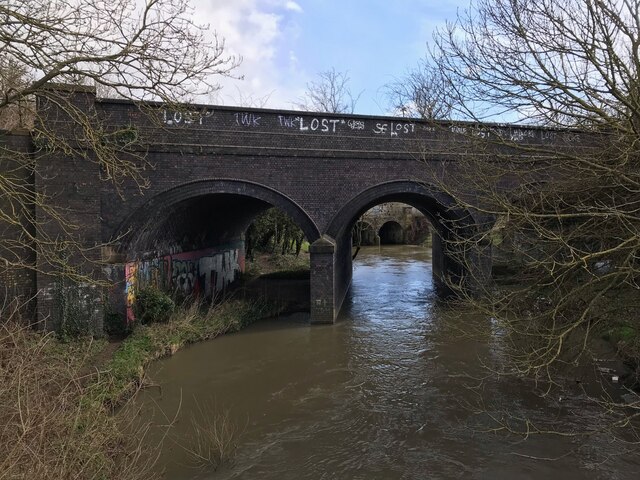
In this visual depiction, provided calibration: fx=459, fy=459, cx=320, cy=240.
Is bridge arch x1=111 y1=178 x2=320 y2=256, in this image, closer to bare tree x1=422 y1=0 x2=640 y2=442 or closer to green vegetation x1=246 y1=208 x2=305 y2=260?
bare tree x1=422 y1=0 x2=640 y2=442

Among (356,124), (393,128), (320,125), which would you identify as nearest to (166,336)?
(320,125)

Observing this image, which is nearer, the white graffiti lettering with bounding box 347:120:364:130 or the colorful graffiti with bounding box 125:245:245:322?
the colorful graffiti with bounding box 125:245:245:322

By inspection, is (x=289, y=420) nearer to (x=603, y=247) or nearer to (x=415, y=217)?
(x=603, y=247)

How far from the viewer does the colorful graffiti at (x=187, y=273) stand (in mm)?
11520

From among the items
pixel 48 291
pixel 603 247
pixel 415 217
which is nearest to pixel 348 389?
pixel 603 247

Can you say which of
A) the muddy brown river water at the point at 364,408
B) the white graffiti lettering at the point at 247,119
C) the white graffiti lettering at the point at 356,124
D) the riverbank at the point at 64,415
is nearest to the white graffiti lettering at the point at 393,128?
the white graffiti lettering at the point at 356,124

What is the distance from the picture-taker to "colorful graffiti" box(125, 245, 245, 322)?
1152 centimetres

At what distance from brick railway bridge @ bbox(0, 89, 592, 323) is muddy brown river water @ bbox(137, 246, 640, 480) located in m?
2.14

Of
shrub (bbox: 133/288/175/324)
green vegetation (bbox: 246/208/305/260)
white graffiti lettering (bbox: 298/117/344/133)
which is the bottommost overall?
shrub (bbox: 133/288/175/324)

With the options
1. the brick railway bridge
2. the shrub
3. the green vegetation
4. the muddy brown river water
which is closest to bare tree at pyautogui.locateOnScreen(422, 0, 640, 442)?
the muddy brown river water

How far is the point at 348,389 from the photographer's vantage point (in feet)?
27.2

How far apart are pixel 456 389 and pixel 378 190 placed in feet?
20.1

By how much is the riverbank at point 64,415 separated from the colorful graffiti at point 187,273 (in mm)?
2266

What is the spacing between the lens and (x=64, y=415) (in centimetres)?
424
